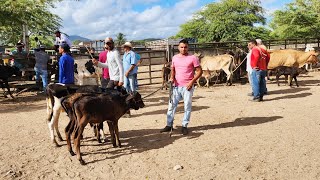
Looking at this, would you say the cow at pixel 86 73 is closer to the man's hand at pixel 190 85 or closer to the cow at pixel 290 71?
the man's hand at pixel 190 85

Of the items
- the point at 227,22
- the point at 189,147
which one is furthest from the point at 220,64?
the point at 227,22

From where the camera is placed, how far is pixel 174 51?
50.5 ft

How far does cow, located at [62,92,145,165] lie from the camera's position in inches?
214

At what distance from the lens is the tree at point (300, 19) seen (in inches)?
875

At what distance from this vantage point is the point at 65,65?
6.55m

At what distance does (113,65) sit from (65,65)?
114 centimetres

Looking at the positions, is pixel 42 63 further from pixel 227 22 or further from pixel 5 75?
pixel 227 22

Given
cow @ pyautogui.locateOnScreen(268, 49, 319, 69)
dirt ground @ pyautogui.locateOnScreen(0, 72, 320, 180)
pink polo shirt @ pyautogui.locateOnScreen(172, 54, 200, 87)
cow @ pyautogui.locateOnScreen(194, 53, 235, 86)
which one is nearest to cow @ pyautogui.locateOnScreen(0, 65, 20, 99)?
dirt ground @ pyautogui.locateOnScreen(0, 72, 320, 180)

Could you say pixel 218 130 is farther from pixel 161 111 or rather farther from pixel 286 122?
pixel 161 111

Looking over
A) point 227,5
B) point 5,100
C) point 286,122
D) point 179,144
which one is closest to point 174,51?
point 5,100

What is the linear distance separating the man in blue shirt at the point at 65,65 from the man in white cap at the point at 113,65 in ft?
2.17

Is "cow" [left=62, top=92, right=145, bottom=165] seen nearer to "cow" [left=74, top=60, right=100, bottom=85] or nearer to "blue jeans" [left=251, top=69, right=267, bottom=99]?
"blue jeans" [left=251, top=69, right=267, bottom=99]

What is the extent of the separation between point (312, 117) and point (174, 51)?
8282 mm

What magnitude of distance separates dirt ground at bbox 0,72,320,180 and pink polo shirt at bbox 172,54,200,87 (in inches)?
44.2
